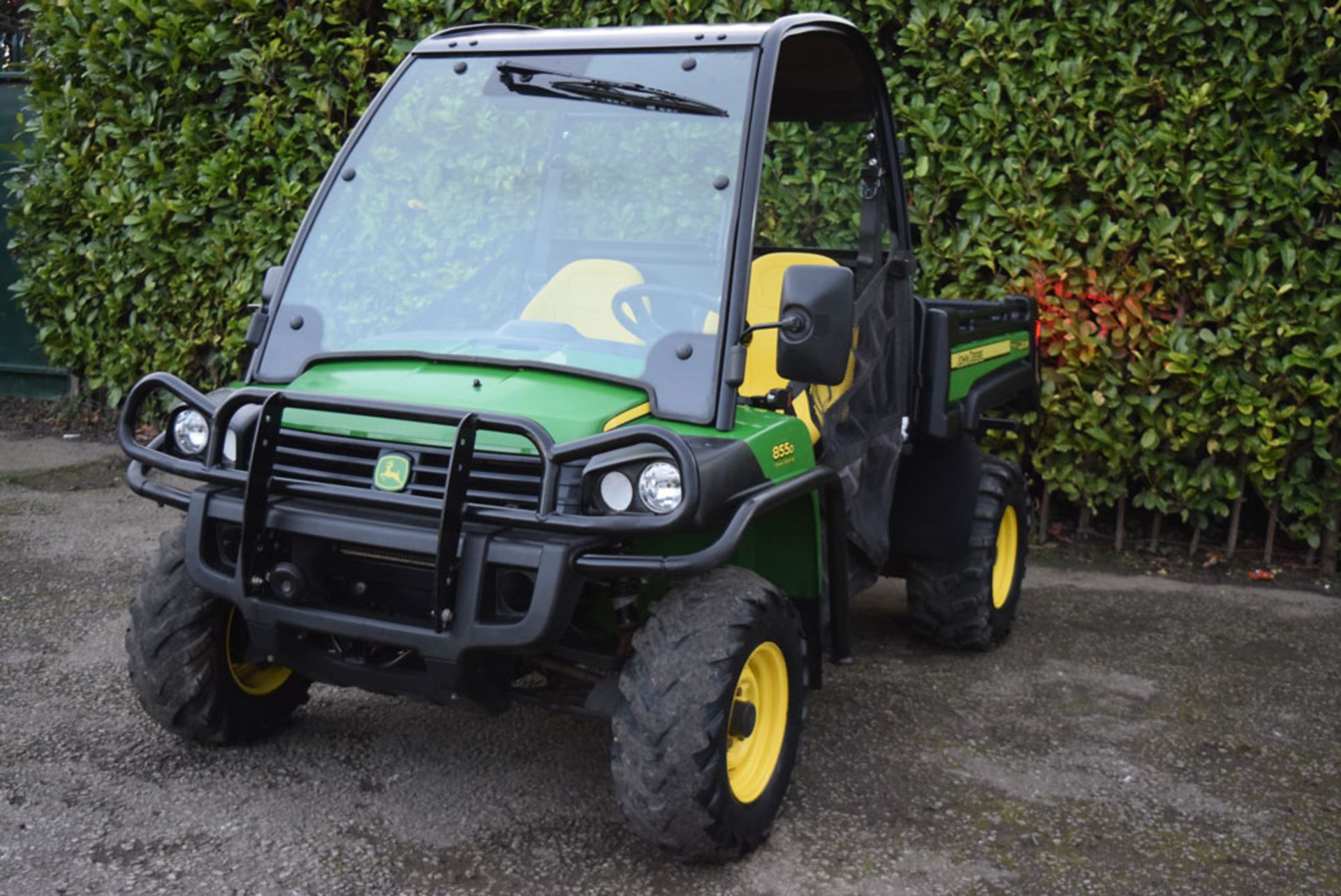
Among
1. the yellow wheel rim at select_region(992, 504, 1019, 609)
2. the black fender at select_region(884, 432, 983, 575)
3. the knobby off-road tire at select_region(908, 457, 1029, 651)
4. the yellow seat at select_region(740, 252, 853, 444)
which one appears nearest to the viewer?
the yellow seat at select_region(740, 252, 853, 444)

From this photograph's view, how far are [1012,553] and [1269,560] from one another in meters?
1.67

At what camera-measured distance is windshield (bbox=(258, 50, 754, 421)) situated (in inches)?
140

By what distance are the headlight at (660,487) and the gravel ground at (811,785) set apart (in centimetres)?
93

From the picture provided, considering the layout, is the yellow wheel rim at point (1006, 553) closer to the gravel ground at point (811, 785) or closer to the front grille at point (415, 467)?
the gravel ground at point (811, 785)

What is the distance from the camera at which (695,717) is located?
10.3 feet

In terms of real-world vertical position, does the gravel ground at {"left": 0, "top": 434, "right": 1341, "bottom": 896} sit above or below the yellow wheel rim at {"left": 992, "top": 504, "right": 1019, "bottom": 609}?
below

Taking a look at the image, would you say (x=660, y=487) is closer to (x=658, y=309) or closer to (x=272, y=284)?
(x=658, y=309)

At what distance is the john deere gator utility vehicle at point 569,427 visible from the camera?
316 cm

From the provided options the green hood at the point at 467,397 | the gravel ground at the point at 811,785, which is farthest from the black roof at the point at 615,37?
the gravel ground at the point at 811,785

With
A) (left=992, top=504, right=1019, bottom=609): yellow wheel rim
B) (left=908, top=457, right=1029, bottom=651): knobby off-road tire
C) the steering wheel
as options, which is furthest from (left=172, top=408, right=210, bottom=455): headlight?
(left=992, top=504, right=1019, bottom=609): yellow wheel rim

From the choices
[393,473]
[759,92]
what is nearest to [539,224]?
[759,92]

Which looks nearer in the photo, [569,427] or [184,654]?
[569,427]

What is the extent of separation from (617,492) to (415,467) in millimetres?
489

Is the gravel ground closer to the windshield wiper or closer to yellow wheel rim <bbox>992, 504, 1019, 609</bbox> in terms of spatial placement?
yellow wheel rim <bbox>992, 504, 1019, 609</bbox>
